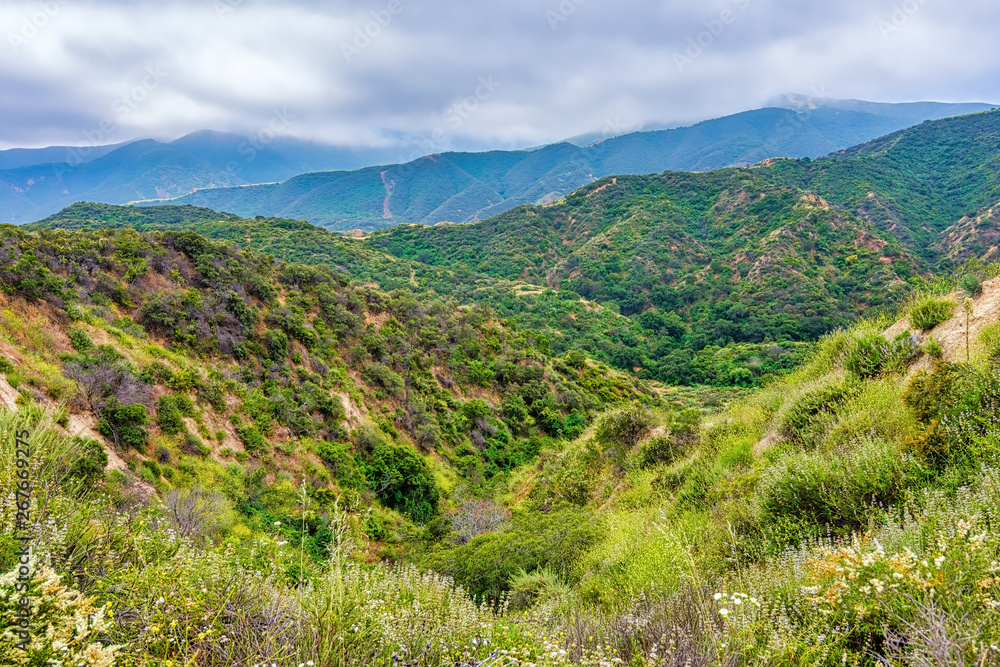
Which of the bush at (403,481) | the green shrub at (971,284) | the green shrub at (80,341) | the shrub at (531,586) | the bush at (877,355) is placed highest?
the green shrub at (80,341)

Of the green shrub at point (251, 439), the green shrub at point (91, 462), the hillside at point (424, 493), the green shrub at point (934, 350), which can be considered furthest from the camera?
the green shrub at point (251, 439)

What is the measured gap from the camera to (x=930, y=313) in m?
6.68

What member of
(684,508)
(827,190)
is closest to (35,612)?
(684,508)

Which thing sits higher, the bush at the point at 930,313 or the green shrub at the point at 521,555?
the bush at the point at 930,313

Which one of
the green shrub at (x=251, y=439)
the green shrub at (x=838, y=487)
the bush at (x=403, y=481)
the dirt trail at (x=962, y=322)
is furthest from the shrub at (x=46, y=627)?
the bush at (x=403, y=481)

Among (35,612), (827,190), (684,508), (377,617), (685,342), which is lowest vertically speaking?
(685,342)

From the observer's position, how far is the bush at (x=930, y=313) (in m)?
6.59

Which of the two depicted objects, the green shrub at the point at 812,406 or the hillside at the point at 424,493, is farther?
the green shrub at the point at 812,406

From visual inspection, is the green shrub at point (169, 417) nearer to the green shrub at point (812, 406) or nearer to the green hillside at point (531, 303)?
the green shrub at point (812, 406)

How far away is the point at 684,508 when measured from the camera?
20.5ft

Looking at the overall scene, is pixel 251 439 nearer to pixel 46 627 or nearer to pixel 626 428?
pixel 626 428

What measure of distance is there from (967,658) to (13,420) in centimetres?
593

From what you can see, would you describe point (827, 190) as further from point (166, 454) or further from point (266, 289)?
point (166, 454)

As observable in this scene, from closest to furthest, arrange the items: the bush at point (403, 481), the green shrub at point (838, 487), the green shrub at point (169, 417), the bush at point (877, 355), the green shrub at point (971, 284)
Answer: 1. the green shrub at point (838, 487)
2. the bush at point (877, 355)
3. the green shrub at point (971, 284)
4. the green shrub at point (169, 417)
5. the bush at point (403, 481)
